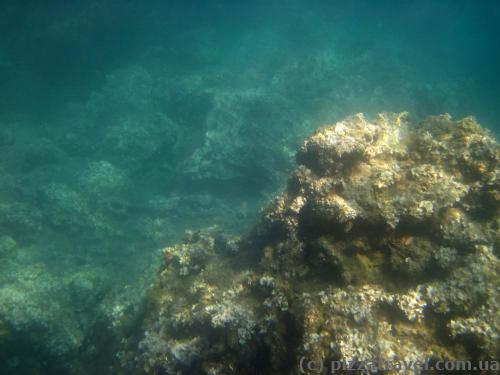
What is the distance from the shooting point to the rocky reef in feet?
13.1

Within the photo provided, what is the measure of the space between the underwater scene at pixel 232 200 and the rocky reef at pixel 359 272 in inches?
1.0

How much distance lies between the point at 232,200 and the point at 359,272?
956 centimetres

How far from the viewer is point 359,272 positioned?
447cm

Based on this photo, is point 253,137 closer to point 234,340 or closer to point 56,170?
point 56,170

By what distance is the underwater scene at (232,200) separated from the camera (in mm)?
4234

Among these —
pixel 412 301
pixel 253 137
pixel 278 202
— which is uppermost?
pixel 253 137

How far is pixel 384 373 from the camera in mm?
3641

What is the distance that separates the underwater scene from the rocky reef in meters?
0.03

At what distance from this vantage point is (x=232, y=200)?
1379 centimetres

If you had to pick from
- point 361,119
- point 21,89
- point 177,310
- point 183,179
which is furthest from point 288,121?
point 21,89

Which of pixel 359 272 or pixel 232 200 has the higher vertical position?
pixel 232 200

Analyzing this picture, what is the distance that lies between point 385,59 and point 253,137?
14684 mm

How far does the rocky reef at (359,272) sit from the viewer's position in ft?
13.1

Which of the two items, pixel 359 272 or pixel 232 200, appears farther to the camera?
pixel 232 200
